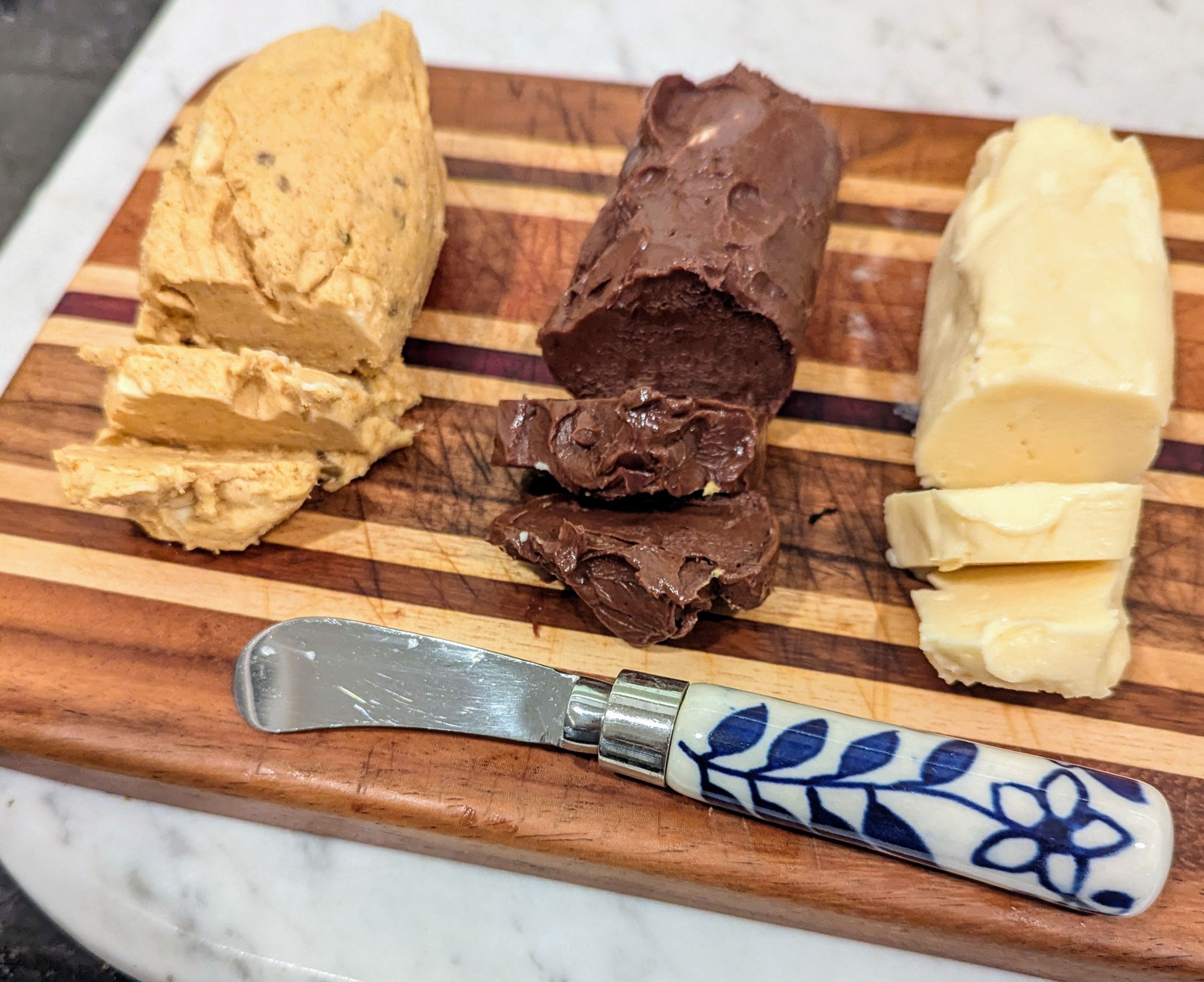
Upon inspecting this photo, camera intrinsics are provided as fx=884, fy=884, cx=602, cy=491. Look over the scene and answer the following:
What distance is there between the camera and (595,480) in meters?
2.54

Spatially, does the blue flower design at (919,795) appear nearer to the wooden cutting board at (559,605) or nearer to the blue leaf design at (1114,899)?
the blue leaf design at (1114,899)

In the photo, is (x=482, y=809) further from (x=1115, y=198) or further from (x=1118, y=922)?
(x=1115, y=198)

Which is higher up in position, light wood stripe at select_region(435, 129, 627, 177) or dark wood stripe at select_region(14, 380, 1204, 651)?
light wood stripe at select_region(435, 129, 627, 177)

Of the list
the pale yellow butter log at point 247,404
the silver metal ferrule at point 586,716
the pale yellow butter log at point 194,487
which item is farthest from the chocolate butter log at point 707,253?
the silver metal ferrule at point 586,716

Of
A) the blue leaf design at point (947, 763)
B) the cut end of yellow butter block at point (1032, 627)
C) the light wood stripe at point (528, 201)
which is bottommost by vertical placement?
the blue leaf design at point (947, 763)

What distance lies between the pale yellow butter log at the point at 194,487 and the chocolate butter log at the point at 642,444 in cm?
77

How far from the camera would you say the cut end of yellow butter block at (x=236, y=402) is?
2.65 m

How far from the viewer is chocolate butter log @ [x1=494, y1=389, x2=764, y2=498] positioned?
249cm

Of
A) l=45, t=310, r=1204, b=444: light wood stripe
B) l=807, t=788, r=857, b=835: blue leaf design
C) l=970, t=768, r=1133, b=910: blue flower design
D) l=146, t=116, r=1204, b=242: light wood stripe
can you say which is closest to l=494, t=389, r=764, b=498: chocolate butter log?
l=45, t=310, r=1204, b=444: light wood stripe

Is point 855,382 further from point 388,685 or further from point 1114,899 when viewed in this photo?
point 388,685

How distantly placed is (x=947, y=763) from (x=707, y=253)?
1.51 metres

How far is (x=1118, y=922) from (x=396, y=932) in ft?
6.31

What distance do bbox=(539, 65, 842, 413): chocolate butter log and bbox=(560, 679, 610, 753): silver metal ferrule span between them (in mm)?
1045

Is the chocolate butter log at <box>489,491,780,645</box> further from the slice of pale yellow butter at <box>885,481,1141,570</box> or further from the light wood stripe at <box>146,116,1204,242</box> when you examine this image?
the light wood stripe at <box>146,116,1204,242</box>
